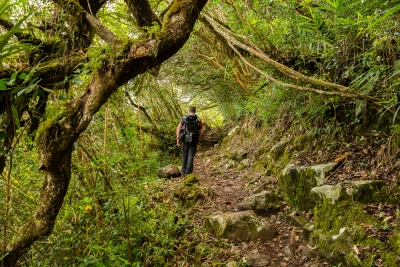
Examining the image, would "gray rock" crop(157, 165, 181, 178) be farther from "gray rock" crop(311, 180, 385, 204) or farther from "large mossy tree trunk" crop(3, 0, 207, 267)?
"large mossy tree trunk" crop(3, 0, 207, 267)

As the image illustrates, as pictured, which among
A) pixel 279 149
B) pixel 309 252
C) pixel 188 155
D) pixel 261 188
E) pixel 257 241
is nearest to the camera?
pixel 309 252

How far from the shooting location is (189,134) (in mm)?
6629

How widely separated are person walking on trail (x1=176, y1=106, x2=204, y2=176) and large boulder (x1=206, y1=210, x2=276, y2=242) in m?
2.91

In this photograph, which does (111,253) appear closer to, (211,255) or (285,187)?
(211,255)

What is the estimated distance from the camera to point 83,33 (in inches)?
92.5

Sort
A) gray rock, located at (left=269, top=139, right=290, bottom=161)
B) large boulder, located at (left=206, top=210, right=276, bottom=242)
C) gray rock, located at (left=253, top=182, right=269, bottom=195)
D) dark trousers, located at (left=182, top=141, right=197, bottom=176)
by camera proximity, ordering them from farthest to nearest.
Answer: dark trousers, located at (left=182, top=141, right=197, bottom=176) < gray rock, located at (left=269, top=139, right=290, bottom=161) < gray rock, located at (left=253, top=182, right=269, bottom=195) < large boulder, located at (left=206, top=210, right=276, bottom=242)

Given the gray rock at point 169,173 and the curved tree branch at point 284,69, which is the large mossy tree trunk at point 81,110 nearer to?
the curved tree branch at point 284,69

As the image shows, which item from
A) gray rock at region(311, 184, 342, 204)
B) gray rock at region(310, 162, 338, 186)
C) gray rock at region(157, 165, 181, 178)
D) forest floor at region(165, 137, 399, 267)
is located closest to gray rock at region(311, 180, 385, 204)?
gray rock at region(311, 184, 342, 204)

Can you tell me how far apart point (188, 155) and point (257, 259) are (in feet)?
12.7

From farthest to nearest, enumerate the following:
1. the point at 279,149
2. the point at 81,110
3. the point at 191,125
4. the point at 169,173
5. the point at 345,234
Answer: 1. the point at 169,173
2. the point at 191,125
3. the point at 279,149
4. the point at 345,234
5. the point at 81,110

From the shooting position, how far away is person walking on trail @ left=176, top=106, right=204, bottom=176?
6.61 m

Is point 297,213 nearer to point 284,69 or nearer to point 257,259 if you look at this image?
point 257,259

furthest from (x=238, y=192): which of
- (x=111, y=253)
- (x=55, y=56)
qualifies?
(x=55, y=56)

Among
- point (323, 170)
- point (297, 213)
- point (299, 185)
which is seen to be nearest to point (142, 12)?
point (323, 170)
